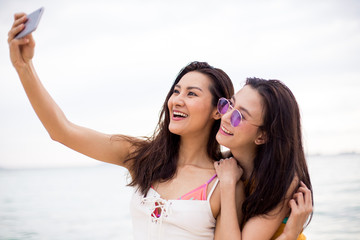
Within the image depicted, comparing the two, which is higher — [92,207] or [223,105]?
[223,105]

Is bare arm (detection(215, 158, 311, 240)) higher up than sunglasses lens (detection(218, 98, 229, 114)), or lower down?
lower down

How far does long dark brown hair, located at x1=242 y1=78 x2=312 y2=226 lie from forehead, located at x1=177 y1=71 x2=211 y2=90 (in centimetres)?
54

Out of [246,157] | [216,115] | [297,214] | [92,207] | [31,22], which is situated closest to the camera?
[31,22]

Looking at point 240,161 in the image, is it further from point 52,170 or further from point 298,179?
point 52,170

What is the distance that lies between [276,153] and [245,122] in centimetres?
34

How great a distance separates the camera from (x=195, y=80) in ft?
11.5

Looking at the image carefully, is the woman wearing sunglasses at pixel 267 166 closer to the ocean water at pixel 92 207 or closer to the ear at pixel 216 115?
the ear at pixel 216 115

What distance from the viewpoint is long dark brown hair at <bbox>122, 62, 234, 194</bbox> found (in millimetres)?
3350

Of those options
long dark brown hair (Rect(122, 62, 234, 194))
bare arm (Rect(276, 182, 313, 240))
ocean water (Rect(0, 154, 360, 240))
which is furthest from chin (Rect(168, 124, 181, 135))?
ocean water (Rect(0, 154, 360, 240))

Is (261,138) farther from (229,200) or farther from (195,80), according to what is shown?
(195,80)

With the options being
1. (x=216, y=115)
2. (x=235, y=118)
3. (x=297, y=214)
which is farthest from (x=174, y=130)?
(x=297, y=214)

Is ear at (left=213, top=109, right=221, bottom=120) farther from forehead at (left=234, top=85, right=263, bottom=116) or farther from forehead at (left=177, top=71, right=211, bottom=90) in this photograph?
forehead at (left=234, top=85, right=263, bottom=116)

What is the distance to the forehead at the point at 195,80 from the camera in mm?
3483

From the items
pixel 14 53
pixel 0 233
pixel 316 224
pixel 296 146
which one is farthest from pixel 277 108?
pixel 0 233
